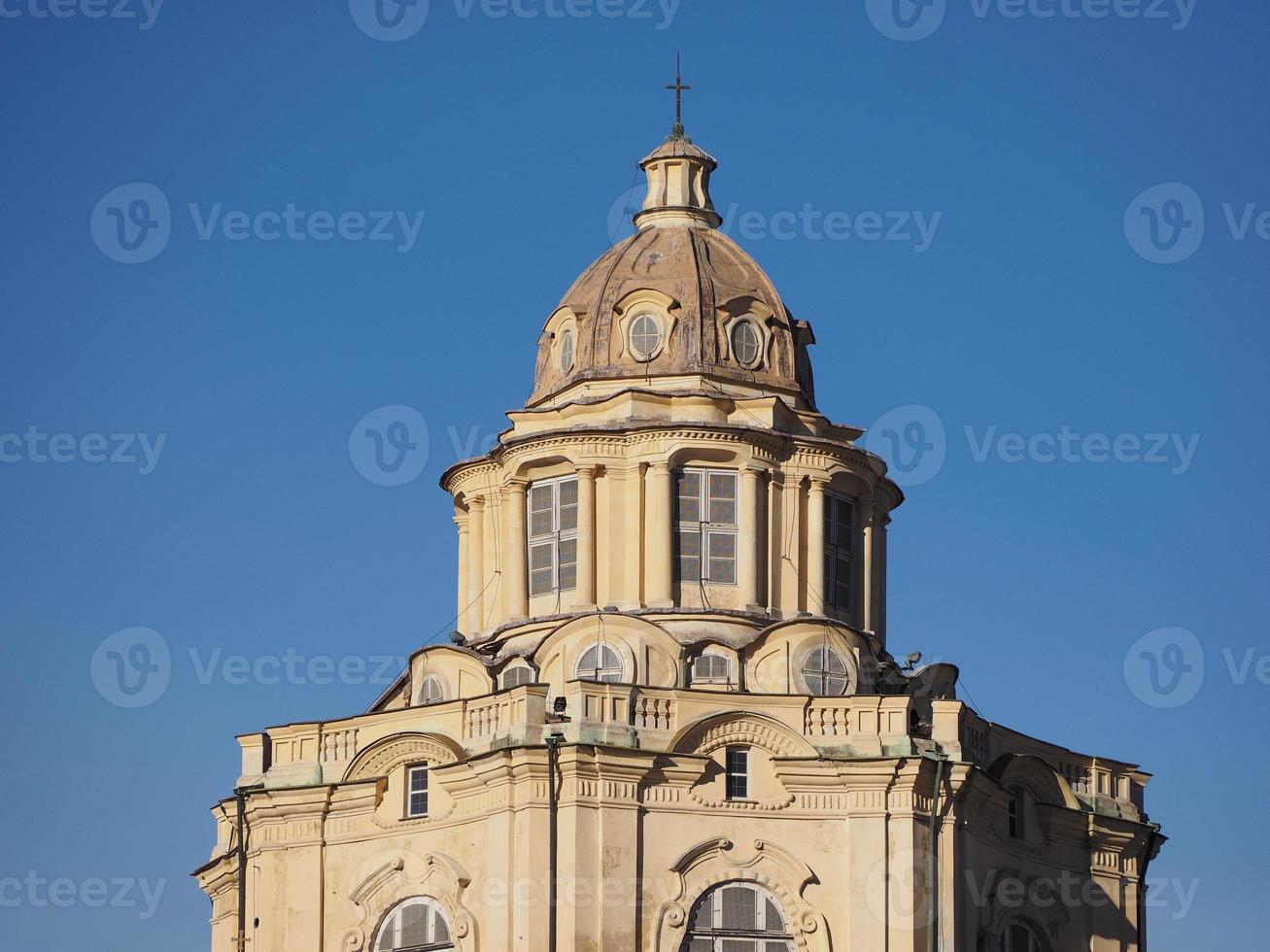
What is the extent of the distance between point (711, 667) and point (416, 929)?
9.66m

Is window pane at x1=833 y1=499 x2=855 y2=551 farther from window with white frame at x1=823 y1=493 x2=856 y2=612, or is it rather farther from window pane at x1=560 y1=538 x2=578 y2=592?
window pane at x1=560 y1=538 x2=578 y2=592

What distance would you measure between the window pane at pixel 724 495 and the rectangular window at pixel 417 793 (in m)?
10.0

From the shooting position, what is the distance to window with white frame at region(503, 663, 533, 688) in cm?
9469

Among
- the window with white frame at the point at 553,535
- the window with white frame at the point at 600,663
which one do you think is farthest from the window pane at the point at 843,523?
the window with white frame at the point at 600,663

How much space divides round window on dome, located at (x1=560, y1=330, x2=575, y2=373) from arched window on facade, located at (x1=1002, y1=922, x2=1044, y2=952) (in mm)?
18504

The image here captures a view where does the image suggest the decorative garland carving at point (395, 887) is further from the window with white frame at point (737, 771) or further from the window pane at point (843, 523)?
the window pane at point (843, 523)

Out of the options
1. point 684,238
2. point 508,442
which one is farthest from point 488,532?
point 684,238

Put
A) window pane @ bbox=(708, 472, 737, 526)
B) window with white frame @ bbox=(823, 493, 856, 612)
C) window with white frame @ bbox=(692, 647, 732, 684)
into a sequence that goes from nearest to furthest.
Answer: window with white frame @ bbox=(692, 647, 732, 684) → window pane @ bbox=(708, 472, 737, 526) → window with white frame @ bbox=(823, 493, 856, 612)

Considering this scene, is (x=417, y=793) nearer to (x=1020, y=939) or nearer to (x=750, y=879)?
(x=750, y=879)

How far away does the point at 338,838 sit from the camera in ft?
310

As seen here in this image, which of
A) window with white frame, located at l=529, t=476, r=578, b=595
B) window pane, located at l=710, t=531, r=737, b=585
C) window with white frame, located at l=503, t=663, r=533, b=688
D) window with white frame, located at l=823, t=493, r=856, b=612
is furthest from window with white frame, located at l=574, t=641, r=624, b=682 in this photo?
window with white frame, located at l=823, t=493, r=856, b=612

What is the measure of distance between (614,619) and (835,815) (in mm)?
7367

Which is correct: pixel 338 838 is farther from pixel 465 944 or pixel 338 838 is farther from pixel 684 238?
pixel 684 238

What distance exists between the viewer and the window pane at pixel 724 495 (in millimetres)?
96500
